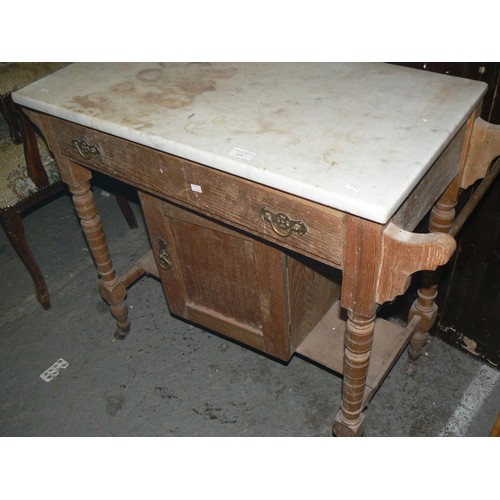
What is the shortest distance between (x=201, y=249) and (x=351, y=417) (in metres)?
0.65

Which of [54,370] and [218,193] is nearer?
[218,193]

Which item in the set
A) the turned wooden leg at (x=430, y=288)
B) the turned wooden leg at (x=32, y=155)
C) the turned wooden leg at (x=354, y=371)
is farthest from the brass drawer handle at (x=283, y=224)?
the turned wooden leg at (x=32, y=155)

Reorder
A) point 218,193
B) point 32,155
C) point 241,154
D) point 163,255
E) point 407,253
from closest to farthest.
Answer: point 407,253 → point 241,154 → point 218,193 → point 163,255 → point 32,155

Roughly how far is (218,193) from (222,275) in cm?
42

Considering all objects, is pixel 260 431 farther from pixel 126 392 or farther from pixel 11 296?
pixel 11 296

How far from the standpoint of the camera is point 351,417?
4.93ft

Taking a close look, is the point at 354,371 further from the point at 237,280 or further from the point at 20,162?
the point at 20,162

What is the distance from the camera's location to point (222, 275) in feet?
5.39

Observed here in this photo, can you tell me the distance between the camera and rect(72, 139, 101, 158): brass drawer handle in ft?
4.96

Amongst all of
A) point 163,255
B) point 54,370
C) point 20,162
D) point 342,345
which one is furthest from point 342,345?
point 20,162

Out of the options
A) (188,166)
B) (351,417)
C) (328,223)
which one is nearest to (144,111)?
(188,166)

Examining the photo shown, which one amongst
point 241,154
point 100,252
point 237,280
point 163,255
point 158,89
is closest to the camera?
point 241,154

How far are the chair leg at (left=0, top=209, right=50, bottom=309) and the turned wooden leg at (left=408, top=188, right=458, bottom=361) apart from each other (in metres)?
1.49

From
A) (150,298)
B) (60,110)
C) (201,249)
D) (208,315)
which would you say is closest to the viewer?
(60,110)
